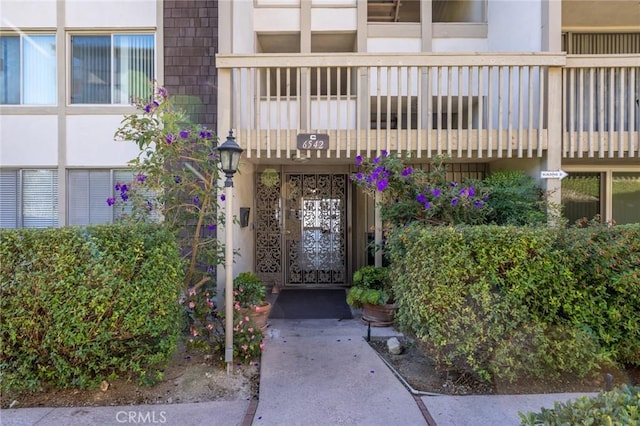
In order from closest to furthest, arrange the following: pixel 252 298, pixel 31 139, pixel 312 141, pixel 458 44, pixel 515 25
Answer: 1. pixel 252 298
2. pixel 312 141
3. pixel 515 25
4. pixel 31 139
5. pixel 458 44

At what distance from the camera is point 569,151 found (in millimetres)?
4426

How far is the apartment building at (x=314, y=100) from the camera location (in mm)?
4406

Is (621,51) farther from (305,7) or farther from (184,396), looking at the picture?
(184,396)

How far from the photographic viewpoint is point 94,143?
5449 mm

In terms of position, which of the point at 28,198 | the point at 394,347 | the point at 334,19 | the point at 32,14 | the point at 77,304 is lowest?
the point at 394,347

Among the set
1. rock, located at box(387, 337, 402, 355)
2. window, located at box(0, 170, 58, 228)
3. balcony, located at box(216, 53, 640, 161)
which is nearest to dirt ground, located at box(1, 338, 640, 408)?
rock, located at box(387, 337, 402, 355)

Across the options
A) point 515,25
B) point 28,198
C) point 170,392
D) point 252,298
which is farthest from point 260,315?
point 515,25

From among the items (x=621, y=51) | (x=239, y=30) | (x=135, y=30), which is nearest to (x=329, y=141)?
(x=239, y=30)

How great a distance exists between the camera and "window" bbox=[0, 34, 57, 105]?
5523mm

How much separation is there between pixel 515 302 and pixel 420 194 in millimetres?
1632

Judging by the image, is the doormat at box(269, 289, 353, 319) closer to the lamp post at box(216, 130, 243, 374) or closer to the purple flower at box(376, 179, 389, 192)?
the lamp post at box(216, 130, 243, 374)

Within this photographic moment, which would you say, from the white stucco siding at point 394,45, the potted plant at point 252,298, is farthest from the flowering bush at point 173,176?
the white stucco siding at point 394,45

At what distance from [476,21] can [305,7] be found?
327 cm

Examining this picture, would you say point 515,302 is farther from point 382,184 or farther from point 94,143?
point 94,143
